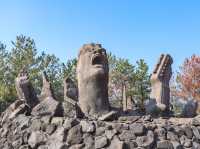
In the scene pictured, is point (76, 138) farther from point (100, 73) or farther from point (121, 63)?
point (121, 63)

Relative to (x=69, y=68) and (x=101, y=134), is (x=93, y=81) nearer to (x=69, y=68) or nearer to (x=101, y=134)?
(x=101, y=134)

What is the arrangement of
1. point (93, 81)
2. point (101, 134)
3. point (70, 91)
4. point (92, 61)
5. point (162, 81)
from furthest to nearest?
point (162, 81)
point (70, 91)
point (92, 61)
point (93, 81)
point (101, 134)

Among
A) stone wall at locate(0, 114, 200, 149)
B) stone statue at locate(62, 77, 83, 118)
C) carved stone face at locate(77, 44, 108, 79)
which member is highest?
carved stone face at locate(77, 44, 108, 79)

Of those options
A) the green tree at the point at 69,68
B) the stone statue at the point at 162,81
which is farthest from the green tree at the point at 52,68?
the stone statue at the point at 162,81

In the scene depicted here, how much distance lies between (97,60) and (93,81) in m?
0.66

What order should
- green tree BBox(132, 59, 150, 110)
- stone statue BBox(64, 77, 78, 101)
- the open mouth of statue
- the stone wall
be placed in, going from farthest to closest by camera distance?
green tree BBox(132, 59, 150, 110) → stone statue BBox(64, 77, 78, 101) → the open mouth of statue → the stone wall

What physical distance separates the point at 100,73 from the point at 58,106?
1893 millimetres

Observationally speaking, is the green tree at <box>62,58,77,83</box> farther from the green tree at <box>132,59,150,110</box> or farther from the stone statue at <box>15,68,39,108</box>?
the stone statue at <box>15,68,39,108</box>

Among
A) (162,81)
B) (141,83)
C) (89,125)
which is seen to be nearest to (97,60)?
(89,125)

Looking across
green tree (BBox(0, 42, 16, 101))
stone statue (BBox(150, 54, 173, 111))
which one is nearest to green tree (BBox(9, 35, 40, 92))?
green tree (BBox(0, 42, 16, 101))

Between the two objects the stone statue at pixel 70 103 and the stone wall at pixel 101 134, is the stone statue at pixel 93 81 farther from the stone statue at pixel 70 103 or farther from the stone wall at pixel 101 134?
the stone wall at pixel 101 134

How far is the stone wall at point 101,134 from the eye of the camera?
1177 centimetres

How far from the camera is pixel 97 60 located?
1443cm

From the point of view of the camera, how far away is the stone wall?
11.8m
